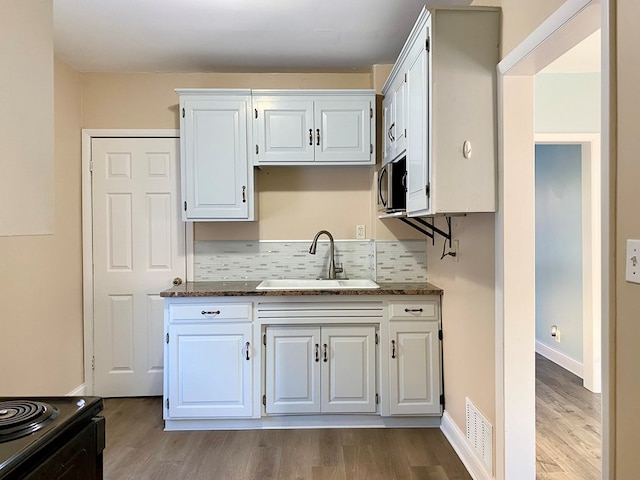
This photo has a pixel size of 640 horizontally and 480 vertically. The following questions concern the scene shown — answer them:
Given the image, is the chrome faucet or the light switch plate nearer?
the light switch plate

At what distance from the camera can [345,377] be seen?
8.40 feet

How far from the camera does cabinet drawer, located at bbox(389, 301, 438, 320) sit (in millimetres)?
2562

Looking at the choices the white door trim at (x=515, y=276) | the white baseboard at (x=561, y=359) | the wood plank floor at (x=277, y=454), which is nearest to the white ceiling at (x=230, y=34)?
the white door trim at (x=515, y=276)

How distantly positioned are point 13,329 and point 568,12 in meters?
3.06

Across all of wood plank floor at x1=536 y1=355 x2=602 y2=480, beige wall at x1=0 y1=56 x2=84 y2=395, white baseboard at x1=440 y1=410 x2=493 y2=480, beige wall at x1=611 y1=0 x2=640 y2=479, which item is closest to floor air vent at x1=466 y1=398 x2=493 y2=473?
white baseboard at x1=440 y1=410 x2=493 y2=480

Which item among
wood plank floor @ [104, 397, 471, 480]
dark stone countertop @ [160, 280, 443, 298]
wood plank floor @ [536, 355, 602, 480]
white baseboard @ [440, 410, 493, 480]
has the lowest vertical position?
wood plank floor @ [104, 397, 471, 480]

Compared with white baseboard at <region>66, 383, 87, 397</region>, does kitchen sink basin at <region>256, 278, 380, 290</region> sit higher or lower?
higher

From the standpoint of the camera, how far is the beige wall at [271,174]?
308 centimetres

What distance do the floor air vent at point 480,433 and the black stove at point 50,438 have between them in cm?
160

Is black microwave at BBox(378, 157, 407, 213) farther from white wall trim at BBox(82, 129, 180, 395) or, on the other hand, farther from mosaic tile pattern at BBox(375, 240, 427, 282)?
white wall trim at BBox(82, 129, 180, 395)

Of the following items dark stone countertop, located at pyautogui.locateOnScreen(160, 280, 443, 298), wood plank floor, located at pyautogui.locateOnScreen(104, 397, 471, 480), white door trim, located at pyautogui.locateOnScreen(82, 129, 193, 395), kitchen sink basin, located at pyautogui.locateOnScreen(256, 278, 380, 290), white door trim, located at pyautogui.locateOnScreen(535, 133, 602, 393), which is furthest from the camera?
white door trim, located at pyautogui.locateOnScreen(535, 133, 602, 393)

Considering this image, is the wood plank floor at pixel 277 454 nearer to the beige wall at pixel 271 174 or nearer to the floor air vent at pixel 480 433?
the floor air vent at pixel 480 433

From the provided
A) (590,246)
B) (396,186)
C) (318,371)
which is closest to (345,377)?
(318,371)

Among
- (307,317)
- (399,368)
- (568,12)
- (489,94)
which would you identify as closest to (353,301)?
(307,317)
